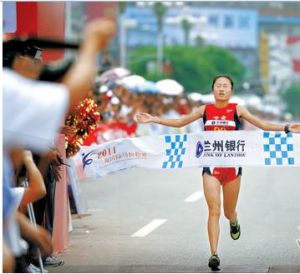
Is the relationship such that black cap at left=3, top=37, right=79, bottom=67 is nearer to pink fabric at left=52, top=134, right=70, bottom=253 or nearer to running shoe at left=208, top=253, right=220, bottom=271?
running shoe at left=208, top=253, right=220, bottom=271

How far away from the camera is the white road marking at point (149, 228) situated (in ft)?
44.9

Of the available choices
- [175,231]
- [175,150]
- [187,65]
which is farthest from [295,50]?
[175,150]

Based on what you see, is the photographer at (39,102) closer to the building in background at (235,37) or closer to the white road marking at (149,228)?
the white road marking at (149,228)

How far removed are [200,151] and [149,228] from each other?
365 centimetres

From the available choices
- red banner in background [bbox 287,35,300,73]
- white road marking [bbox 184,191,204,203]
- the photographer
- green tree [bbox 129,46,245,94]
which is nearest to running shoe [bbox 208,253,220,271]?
the photographer

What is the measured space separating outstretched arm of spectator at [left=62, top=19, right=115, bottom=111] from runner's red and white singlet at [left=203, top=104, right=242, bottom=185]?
18.5ft

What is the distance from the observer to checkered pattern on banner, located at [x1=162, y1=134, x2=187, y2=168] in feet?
35.9

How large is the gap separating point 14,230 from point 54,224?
6.27 m

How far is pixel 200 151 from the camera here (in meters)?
10.8

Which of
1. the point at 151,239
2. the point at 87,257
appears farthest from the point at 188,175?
the point at 87,257

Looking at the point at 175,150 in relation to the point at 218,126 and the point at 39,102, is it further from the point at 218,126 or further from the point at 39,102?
the point at 39,102

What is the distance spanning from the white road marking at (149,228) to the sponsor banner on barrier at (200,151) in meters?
2.61

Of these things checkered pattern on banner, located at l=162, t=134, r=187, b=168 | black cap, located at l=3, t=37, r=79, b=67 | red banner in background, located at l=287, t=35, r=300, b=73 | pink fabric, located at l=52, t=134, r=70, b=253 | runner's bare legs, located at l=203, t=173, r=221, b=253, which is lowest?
red banner in background, located at l=287, t=35, r=300, b=73

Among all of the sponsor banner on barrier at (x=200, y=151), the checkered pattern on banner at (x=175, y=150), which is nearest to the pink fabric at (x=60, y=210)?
the sponsor banner on barrier at (x=200, y=151)
